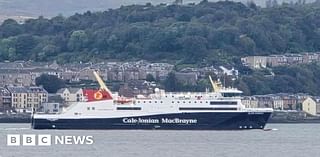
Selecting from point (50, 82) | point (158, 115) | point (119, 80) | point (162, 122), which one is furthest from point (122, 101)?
point (119, 80)

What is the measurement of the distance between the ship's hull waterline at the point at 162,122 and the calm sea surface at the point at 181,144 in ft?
2.67

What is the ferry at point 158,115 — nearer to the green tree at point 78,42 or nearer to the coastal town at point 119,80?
the coastal town at point 119,80

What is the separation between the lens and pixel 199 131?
322ft

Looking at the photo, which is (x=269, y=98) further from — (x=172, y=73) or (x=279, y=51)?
(x=279, y=51)

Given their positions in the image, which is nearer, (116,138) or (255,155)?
(255,155)

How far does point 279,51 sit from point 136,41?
41.8 feet

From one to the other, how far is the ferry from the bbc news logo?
931 cm

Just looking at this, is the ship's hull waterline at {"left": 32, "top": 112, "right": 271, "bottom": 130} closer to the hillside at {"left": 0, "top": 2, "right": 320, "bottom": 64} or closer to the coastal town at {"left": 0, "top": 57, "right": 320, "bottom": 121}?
the coastal town at {"left": 0, "top": 57, "right": 320, "bottom": 121}

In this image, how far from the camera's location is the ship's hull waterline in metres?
98.1

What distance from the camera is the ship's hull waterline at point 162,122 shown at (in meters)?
98.1

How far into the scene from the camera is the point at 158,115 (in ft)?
324

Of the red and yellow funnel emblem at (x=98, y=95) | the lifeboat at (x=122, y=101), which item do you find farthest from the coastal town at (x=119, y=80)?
the red and yellow funnel emblem at (x=98, y=95)

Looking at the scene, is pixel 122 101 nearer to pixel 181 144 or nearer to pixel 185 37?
pixel 181 144

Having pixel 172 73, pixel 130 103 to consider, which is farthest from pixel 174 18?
pixel 130 103
